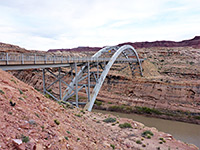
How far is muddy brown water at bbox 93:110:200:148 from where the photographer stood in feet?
60.9

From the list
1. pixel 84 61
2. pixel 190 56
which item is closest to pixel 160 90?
pixel 84 61

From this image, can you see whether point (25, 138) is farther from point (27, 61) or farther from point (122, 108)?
point (122, 108)

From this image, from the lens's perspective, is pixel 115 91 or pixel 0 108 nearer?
pixel 0 108

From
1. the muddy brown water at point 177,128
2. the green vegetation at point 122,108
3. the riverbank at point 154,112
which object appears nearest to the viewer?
the muddy brown water at point 177,128

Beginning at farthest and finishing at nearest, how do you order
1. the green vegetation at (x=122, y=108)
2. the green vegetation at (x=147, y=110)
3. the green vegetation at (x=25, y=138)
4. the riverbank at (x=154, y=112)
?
the green vegetation at (x=122, y=108) → the green vegetation at (x=147, y=110) → the riverbank at (x=154, y=112) → the green vegetation at (x=25, y=138)

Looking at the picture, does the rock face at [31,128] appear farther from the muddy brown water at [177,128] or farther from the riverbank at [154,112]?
the riverbank at [154,112]

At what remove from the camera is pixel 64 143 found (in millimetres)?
5508

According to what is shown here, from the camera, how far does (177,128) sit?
21.6m

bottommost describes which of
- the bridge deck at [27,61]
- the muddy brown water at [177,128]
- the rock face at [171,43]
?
the muddy brown water at [177,128]

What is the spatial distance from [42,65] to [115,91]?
20.6 m

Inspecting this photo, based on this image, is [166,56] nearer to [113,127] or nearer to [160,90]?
[160,90]

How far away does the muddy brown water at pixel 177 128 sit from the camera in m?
18.6

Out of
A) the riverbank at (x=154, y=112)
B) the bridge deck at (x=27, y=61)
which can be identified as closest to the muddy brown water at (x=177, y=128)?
the riverbank at (x=154, y=112)

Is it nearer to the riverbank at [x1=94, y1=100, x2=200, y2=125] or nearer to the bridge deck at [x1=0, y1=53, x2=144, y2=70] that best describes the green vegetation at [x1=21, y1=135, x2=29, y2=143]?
the bridge deck at [x1=0, y1=53, x2=144, y2=70]
